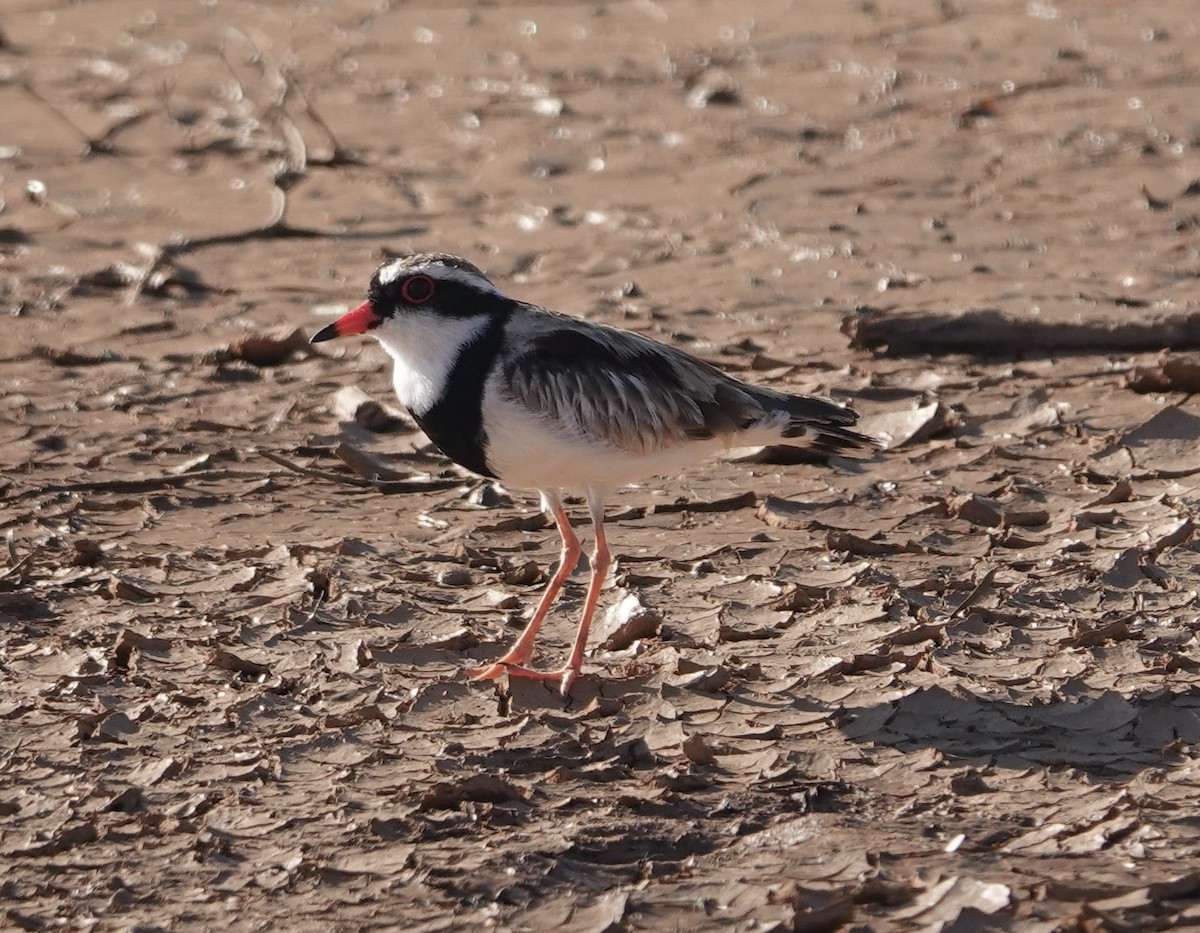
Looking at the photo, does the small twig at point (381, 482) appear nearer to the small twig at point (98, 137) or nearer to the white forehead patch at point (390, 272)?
the white forehead patch at point (390, 272)

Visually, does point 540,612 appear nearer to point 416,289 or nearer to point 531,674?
point 531,674

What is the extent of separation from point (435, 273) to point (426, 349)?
23 centimetres

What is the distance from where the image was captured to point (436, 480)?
6.50 meters

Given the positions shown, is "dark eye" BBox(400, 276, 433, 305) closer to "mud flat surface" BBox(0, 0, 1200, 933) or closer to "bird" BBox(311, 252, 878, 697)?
"bird" BBox(311, 252, 878, 697)

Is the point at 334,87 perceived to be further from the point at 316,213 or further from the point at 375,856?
the point at 375,856

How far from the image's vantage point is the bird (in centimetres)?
526

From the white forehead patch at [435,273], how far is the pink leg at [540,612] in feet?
2.31

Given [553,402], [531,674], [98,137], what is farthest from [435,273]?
[98,137]

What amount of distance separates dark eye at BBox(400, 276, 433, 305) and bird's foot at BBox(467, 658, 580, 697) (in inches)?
43.9

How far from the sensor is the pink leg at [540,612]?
5141 millimetres

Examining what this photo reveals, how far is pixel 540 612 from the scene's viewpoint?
539cm

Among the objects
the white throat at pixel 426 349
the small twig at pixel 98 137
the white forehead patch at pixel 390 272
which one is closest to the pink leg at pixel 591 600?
the white throat at pixel 426 349

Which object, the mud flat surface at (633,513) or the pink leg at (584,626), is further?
the pink leg at (584,626)

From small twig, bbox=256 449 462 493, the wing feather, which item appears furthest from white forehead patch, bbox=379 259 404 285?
small twig, bbox=256 449 462 493
